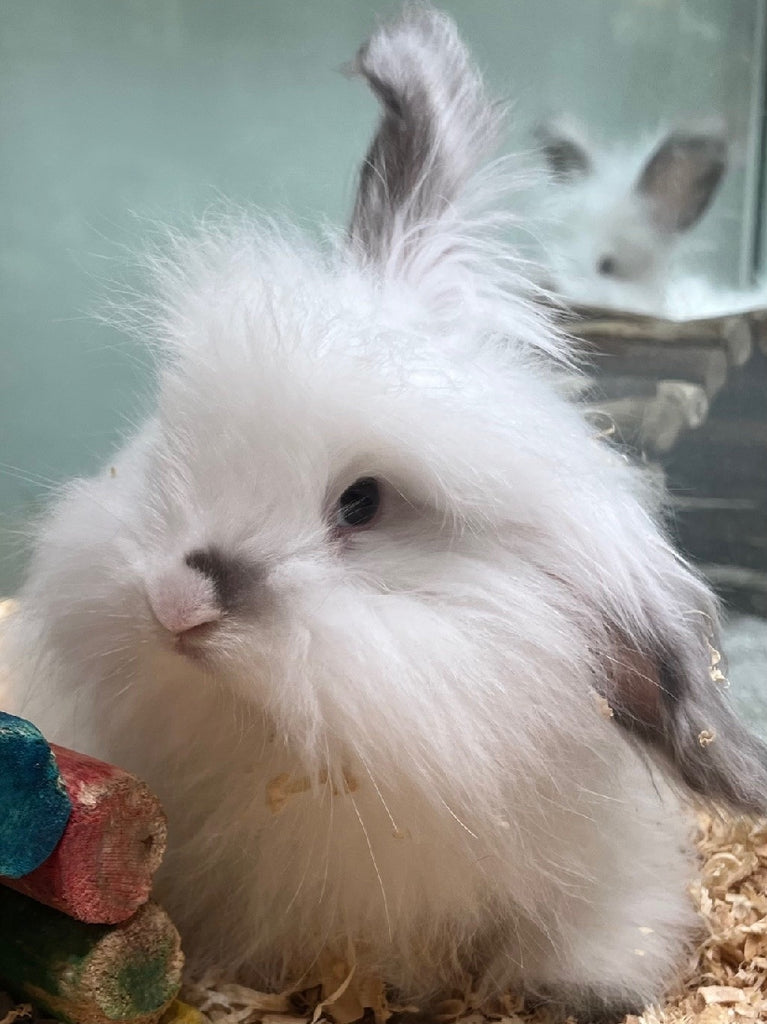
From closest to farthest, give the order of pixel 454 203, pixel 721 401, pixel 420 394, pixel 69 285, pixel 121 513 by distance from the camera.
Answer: pixel 420 394 < pixel 121 513 < pixel 454 203 < pixel 69 285 < pixel 721 401

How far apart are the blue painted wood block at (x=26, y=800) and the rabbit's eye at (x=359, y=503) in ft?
1.17

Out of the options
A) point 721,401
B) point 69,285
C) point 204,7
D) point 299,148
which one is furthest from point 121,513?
point 721,401

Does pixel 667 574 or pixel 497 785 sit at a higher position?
pixel 667 574

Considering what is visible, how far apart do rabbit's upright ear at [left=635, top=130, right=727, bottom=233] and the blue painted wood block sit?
184 cm

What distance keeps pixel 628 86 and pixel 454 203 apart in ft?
3.71

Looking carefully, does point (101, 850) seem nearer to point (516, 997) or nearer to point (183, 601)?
point (183, 601)

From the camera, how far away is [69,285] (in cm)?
181

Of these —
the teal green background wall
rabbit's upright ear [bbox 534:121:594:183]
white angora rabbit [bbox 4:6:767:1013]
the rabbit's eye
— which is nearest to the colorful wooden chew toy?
white angora rabbit [bbox 4:6:767:1013]

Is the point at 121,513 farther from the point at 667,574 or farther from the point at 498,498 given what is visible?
the point at 667,574

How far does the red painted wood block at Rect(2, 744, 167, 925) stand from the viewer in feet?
3.00

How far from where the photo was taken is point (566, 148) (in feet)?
6.68

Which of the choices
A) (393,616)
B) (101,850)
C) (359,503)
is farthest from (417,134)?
(101,850)

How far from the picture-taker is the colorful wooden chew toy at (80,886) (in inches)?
34.6

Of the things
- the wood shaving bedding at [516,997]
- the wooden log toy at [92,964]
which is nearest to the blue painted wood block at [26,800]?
the wooden log toy at [92,964]
